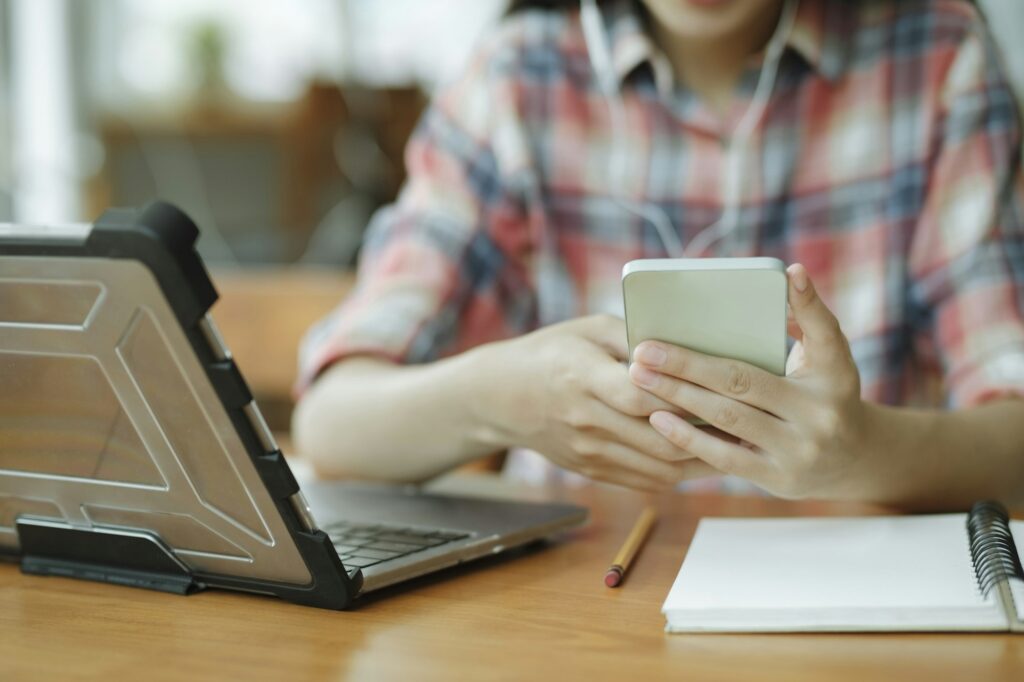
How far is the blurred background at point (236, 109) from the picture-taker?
8.23ft

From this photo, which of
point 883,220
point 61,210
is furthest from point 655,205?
point 61,210

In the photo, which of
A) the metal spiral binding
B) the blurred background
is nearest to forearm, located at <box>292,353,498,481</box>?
the metal spiral binding

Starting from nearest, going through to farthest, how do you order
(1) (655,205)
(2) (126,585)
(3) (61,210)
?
(2) (126,585) < (1) (655,205) < (3) (61,210)

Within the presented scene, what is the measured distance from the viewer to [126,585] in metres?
0.59

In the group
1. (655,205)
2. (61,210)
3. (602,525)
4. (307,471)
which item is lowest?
(61,210)

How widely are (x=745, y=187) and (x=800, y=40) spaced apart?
14cm

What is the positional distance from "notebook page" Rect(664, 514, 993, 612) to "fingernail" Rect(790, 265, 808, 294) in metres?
0.14

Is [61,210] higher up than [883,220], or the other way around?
[883,220]

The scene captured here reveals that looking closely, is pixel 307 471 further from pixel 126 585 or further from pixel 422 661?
pixel 422 661

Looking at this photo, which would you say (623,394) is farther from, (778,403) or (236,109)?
(236,109)

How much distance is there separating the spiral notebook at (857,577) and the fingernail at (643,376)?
3.9 inches

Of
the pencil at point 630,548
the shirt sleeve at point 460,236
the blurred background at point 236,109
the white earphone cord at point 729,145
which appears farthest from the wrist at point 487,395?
the blurred background at point 236,109

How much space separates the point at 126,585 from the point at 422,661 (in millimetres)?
196

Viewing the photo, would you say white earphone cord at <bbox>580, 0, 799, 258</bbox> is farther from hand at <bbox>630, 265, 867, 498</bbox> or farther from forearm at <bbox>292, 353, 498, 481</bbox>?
hand at <bbox>630, 265, 867, 498</bbox>
